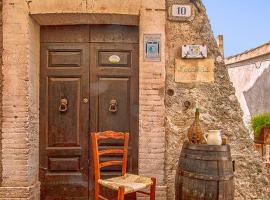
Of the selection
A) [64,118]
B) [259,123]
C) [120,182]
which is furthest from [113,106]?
[259,123]

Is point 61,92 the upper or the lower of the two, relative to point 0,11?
lower

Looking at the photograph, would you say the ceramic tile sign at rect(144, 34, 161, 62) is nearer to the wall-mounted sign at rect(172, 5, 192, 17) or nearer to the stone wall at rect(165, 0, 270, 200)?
the stone wall at rect(165, 0, 270, 200)

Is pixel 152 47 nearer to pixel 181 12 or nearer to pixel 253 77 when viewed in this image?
pixel 181 12

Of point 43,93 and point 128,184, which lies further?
point 43,93

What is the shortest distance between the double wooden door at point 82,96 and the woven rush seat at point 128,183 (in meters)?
0.67

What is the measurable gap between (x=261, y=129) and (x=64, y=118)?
16.5 feet

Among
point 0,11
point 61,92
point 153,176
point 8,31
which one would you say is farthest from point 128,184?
point 0,11

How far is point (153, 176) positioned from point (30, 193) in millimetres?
1469

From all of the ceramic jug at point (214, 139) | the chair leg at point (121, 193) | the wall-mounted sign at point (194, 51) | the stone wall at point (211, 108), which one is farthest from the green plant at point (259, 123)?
the chair leg at point (121, 193)

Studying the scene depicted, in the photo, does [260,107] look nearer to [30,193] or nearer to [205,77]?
[205,77]

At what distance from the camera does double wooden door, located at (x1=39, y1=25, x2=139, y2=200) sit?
14.3 ft

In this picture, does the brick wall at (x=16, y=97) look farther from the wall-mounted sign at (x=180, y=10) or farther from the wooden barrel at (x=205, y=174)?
the wooden barrel at (x=205, y=174)

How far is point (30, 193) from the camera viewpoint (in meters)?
4.04

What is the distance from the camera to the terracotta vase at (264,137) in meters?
7.52
